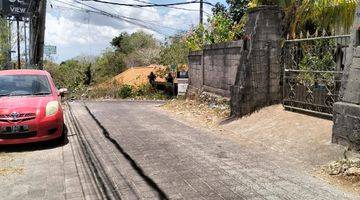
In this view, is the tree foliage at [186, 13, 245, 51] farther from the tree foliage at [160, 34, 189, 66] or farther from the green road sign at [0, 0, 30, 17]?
the green road sign at [0, 0, 30, 17]

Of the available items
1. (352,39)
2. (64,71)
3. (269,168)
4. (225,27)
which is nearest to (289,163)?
(269,168)

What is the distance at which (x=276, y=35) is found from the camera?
11211 millimetres

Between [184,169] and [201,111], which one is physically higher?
[201,111]

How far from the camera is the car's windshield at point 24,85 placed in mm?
9375

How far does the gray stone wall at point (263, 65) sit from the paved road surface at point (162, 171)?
5.64ft

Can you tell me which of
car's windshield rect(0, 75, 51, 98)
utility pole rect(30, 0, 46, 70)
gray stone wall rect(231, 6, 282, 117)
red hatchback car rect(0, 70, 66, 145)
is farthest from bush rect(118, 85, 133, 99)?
red hatchback car rect(0, 70, 66, 145)

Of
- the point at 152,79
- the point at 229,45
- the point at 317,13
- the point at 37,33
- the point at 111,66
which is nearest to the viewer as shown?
the point at 317,13

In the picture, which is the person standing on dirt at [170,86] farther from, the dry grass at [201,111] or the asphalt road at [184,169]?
the asphalt road at [184,169]

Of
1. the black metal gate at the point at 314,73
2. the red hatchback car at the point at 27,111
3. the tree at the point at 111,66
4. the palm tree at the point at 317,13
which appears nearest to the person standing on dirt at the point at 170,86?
the palm tree at the point at 317,13

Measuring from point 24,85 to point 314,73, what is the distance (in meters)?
6.26

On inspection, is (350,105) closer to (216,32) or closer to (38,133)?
(38,133)

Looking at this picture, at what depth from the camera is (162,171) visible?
22.4 feet

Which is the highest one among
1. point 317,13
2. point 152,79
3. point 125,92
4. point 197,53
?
point 317,13

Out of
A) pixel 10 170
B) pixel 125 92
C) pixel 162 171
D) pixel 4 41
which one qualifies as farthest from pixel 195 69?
pixel 4 41
